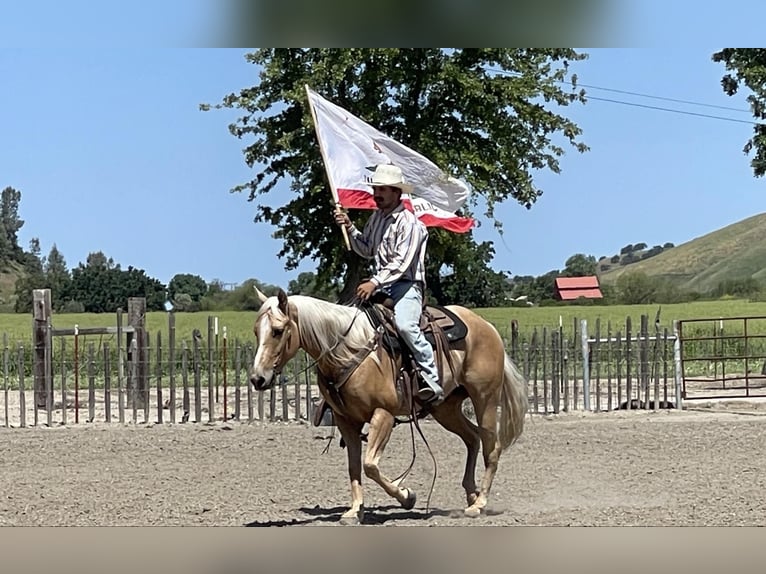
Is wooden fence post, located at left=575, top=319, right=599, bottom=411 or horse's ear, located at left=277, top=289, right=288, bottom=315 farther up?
horse's ear, located at left=277, top=289, right=288, bottom=315

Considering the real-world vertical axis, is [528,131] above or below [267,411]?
above

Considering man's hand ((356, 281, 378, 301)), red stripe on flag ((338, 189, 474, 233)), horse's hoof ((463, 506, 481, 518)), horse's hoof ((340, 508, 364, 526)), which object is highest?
red stripe on flag ((338, 189, 474, 233))

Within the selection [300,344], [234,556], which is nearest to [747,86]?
[300,344]

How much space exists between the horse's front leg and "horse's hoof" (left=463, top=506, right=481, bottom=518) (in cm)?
71

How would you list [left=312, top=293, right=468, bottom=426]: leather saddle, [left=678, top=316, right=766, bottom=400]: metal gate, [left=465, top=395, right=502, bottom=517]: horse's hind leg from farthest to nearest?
1. [left=678, top=316, right=766, bottom=400]: metal gate
2. [left=465, top=395, right=502, bottom=517]: horse's hind leg
3. [left=312, top=293, right=468, bottom=426]: leather saddle

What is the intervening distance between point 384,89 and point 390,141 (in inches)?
242

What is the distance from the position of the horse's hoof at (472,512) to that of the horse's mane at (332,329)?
1.27 meters

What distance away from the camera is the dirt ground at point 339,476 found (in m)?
6.82

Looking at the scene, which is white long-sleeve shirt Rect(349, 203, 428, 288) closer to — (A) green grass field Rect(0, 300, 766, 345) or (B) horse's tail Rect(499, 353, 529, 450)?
(B) horse's tail Rect(499, 353, 529, 450)

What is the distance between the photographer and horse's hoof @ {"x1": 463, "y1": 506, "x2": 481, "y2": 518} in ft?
22.7

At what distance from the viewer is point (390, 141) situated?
798 cm

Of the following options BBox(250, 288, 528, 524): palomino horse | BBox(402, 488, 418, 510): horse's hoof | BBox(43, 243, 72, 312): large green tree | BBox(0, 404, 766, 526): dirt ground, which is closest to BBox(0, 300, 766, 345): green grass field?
BBox(43, 243, 72, 312): large green tree

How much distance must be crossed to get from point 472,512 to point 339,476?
6.32 feet
